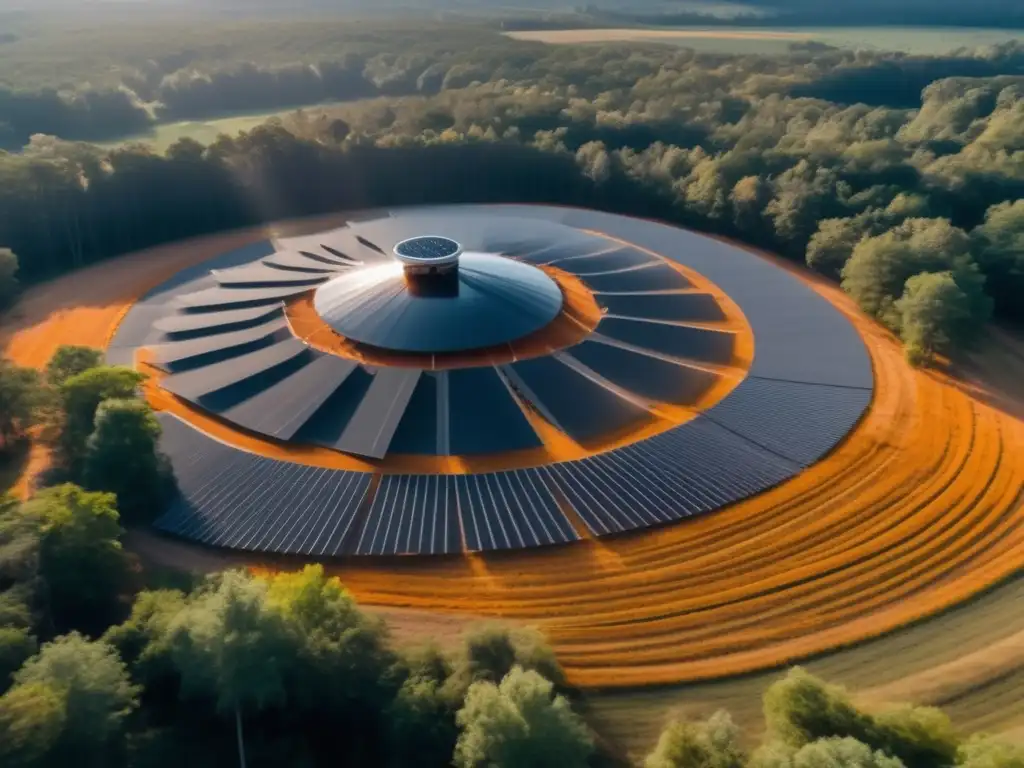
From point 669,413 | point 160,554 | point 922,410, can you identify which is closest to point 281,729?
point 160,554

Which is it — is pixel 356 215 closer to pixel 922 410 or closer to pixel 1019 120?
pixel 922 410

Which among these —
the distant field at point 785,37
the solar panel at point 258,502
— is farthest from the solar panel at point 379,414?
the distant field at point 785,37

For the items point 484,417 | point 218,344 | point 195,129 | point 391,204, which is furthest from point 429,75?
point 484,417

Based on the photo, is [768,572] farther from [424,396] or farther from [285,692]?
[285,692]

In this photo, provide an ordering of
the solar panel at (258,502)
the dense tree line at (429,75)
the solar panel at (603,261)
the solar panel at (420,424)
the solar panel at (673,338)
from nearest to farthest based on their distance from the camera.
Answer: the solar panel at (258,502) < the solar panel at (420,424) < the solar panel at (673,338) < the solar panel at (603,261) < the dense tree line at (429,75)

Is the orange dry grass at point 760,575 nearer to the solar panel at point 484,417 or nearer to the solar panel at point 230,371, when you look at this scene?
the solar panel at point 484,417

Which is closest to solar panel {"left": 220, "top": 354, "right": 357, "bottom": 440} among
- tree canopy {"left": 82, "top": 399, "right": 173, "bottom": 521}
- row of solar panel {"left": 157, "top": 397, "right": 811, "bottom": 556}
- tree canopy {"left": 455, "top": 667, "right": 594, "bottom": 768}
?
row of solar panel {"left": 157, "top": 397, "right": 811, "bottom": 556}
